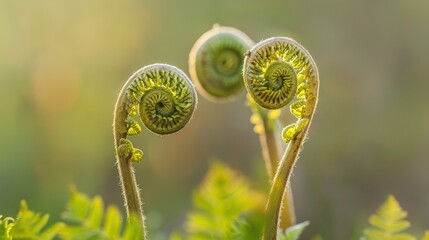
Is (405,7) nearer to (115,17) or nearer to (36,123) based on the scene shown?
(115,17)

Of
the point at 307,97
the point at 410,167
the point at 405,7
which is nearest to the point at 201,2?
the point at 405,7

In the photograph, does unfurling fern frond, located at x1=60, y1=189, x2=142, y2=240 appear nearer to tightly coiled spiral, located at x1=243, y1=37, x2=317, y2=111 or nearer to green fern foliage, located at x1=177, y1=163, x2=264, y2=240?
green fern foliage, located at x1=177, y1=163, x2=264, y2=240

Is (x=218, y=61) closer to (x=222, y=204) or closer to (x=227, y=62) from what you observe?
(x=227, y=62)

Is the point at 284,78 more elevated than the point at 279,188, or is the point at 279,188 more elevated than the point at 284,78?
the point at 284,78

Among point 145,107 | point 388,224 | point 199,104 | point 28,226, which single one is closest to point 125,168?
point 145,107

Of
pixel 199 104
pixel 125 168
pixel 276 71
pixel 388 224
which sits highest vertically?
pixel 199 104

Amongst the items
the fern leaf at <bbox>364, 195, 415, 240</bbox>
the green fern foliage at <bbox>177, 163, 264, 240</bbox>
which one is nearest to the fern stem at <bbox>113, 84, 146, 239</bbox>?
the green fern foliage at <bbox>177, 163, 264, 240</bbox>

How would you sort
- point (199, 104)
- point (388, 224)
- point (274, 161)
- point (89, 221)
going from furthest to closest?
point (199, 104) < point (274, 161) < point (388, 224) < point (89, 221)
